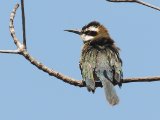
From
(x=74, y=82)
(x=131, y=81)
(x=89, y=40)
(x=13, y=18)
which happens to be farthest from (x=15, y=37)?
(x=89, y=40)

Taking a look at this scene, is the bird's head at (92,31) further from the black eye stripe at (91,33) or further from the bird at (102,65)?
the bird at (102,65)

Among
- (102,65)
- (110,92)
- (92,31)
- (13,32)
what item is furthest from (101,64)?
(92,31)

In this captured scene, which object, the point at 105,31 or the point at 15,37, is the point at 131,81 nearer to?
the point at 15,37

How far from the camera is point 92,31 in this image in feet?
23.3

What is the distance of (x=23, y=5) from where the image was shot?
4367 mm

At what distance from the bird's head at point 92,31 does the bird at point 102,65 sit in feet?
0.50

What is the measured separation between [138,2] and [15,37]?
4.53 feet

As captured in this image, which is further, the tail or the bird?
the bird

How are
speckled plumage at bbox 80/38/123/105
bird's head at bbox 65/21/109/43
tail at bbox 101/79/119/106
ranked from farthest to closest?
bird's head at bbox 65/21/109/43
speckled plumage at bbox 80/38/123/105
tail at bbox 101/79/119/106

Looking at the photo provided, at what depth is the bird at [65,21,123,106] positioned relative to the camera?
526 centimetres

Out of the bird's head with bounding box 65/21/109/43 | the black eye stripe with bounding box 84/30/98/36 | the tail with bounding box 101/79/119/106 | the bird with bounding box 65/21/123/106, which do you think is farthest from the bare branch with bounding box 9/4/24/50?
the black eye stripe with bounding box 84/30/98/36

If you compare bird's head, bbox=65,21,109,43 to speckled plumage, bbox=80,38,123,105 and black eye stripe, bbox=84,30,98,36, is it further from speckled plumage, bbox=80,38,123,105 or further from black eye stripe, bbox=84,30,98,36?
speckled plumage, bbox=80,38,123,105

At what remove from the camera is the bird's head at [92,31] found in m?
6.90

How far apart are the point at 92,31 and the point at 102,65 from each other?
60.2 inches
